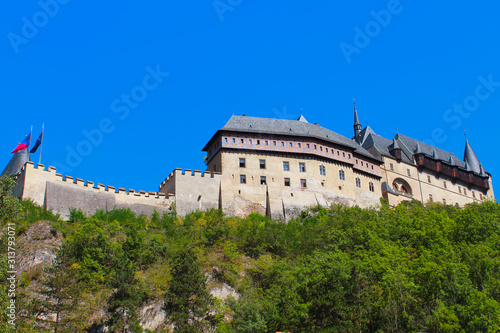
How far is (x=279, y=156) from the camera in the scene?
58.5m

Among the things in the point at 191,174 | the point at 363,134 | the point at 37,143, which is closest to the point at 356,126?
the point at 363,134

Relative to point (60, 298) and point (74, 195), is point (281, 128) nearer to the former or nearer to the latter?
point (74, 195)

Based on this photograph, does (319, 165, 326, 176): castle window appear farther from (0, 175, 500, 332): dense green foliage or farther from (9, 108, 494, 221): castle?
(0, 175, 500, 332): dense green foliage

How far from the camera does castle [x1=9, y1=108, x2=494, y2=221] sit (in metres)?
48.5

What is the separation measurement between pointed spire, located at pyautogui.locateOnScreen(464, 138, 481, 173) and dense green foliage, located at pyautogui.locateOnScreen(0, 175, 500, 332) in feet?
133

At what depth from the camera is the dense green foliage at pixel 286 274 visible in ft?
104

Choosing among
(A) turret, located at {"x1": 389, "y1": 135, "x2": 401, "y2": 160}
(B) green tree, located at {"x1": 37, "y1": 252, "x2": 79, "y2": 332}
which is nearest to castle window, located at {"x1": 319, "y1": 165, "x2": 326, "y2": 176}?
(A) turret, located at {"x1": 389, "y1": 135, "x2": 401, "y2": 160}

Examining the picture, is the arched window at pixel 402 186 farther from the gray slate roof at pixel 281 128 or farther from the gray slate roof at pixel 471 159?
the gray slate roof at pixel 471 159

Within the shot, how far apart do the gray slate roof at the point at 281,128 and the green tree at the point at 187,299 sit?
982 inches

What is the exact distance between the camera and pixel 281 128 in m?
61.1

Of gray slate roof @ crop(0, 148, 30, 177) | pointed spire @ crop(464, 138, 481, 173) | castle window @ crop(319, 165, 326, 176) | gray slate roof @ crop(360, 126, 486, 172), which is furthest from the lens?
pointed spire @ crop(464, 138, 481, 173)

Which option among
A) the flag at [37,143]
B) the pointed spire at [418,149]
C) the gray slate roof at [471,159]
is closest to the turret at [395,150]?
the pointed spire at [418,149]

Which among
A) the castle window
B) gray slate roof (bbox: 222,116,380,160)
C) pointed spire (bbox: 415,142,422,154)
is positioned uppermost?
pointed spire (bbox: 415,142,422,154)

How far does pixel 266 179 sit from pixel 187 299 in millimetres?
24698
